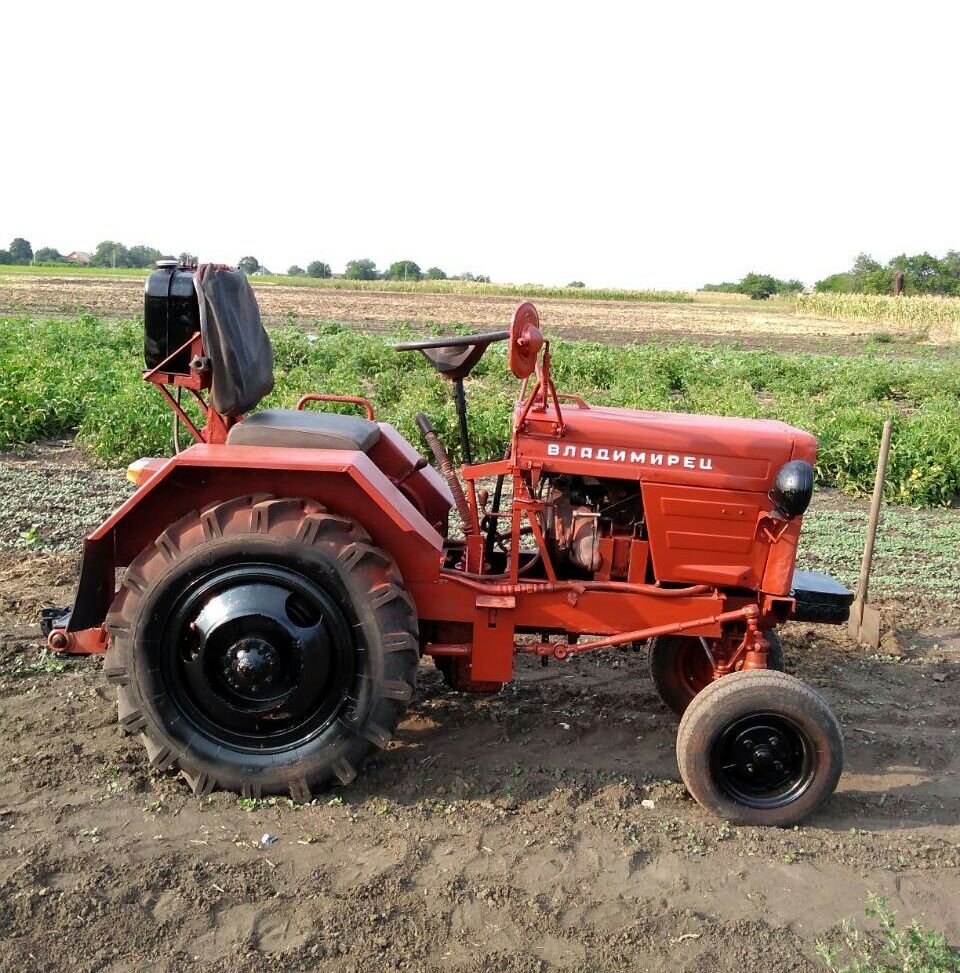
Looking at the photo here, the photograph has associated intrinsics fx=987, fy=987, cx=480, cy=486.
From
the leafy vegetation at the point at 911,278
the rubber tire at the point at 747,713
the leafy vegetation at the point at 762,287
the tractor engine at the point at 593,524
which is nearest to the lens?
the rubber tire at the point at 747,713

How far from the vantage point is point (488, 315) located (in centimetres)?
3309

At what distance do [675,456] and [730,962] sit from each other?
5.66 feet

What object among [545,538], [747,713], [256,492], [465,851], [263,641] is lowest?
[465,851]

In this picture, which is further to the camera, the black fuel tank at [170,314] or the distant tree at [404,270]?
the distant tree at [404,270]

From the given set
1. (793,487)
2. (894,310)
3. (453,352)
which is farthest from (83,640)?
(894,310)

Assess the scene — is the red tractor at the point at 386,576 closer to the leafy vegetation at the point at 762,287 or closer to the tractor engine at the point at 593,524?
the tractor engine at the point at 593,524

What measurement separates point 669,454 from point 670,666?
3.76 feet

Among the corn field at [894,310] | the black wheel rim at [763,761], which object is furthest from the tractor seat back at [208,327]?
the corn field at [894,310]

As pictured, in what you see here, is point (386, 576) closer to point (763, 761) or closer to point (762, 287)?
point (763, 761)

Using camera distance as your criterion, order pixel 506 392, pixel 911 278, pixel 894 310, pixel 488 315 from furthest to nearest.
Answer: pixel 911 278 → pixel 894 310 → pixel 488 315 → pixel 506 392

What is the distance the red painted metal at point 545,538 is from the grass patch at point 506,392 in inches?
209

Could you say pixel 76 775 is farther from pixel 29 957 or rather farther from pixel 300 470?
pixel 300 470

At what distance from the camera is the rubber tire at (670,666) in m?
4.34

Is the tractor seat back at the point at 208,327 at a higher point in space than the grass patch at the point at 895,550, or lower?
higher
